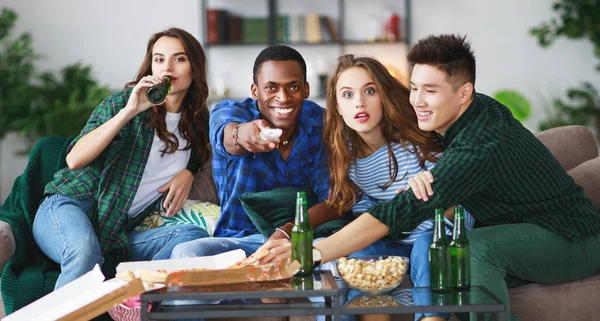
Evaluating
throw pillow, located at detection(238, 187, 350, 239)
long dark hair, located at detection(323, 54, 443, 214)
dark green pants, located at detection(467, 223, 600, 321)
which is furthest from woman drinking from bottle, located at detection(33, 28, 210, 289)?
dark green pants, located at detection(467, 223, 600, 321)

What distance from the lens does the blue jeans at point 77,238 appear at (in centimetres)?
230

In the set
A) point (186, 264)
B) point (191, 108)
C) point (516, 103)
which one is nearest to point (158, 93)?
point (191, 108)

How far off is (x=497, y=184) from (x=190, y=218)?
124 cm

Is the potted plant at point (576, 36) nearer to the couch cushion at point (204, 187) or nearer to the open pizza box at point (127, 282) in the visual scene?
the couch cushion at point (204, 187)

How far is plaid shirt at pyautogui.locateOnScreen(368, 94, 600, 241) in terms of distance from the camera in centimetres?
194

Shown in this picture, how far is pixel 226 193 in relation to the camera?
2.58m

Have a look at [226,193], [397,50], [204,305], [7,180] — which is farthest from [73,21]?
[204,305]

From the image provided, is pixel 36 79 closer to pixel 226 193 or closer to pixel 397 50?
pixel 397 50

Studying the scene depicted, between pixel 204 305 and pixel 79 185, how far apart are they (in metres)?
1.07

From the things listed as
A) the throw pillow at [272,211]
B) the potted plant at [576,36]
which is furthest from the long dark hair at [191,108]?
the potted plant at [576,36]

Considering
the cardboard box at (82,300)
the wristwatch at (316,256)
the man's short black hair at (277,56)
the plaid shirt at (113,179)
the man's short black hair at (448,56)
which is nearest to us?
the cardboard box at (82,300)

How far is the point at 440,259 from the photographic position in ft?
5.88

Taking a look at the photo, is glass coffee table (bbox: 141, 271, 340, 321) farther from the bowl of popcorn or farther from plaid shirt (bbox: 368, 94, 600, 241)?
plaid shirt (bbox: 368, 94, 600, 241)

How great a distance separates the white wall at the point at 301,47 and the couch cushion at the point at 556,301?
4.13 meters
